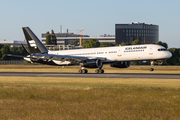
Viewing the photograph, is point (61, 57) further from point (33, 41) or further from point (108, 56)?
point (33, 41)

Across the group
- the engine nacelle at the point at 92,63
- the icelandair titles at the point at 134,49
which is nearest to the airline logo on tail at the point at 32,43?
the engine nacelle at the point at 92,63

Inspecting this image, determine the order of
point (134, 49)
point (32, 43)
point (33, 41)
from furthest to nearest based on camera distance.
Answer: point (32, 43)
point (33, 41)
point (134, 49)

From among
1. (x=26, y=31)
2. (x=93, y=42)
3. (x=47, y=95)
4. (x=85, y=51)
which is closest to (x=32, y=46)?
(x=26, y=31)

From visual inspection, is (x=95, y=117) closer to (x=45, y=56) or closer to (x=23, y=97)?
(x=23, y=97)

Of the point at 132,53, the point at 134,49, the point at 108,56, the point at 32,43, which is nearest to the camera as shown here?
the point at 132,53

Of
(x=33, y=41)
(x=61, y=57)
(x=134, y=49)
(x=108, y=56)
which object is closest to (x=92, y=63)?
(x=108, y=56)

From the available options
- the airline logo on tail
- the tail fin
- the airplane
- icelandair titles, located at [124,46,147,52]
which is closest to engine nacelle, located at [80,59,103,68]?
the airplane

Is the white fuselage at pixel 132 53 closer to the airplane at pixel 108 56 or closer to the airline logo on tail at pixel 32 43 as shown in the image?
the airplane at pixel 108 56

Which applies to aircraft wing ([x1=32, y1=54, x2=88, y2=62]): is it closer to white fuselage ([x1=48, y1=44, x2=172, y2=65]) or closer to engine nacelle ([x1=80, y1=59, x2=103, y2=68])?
engine nacelle ([x1=80, y1=59, x2=103, y2=68])

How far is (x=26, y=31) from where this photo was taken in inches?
2472

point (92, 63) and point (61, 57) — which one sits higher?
point (61, 57)

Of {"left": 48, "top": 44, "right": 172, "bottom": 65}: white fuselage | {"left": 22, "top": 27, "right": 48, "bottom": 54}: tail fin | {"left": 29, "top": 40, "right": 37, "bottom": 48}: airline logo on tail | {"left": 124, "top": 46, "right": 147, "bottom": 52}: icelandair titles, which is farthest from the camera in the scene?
{"left": 29, "top": 40, "right": 37, "bottom": 48}: airline logo on tail

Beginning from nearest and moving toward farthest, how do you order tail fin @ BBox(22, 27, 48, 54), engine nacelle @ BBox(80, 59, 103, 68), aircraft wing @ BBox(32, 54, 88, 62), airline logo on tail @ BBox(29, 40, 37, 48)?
engine nacelle @ BBox(80, 59, 103, 68)
aircraft wing @ BBox(32, 54, 88, 62)
tail fin @ BBox(22, 27, 48, 54)
airline logo on tail @ BBox(29, 40, 37, 48)

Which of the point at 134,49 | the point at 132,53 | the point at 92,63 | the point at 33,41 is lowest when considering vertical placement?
the point at 92,63
